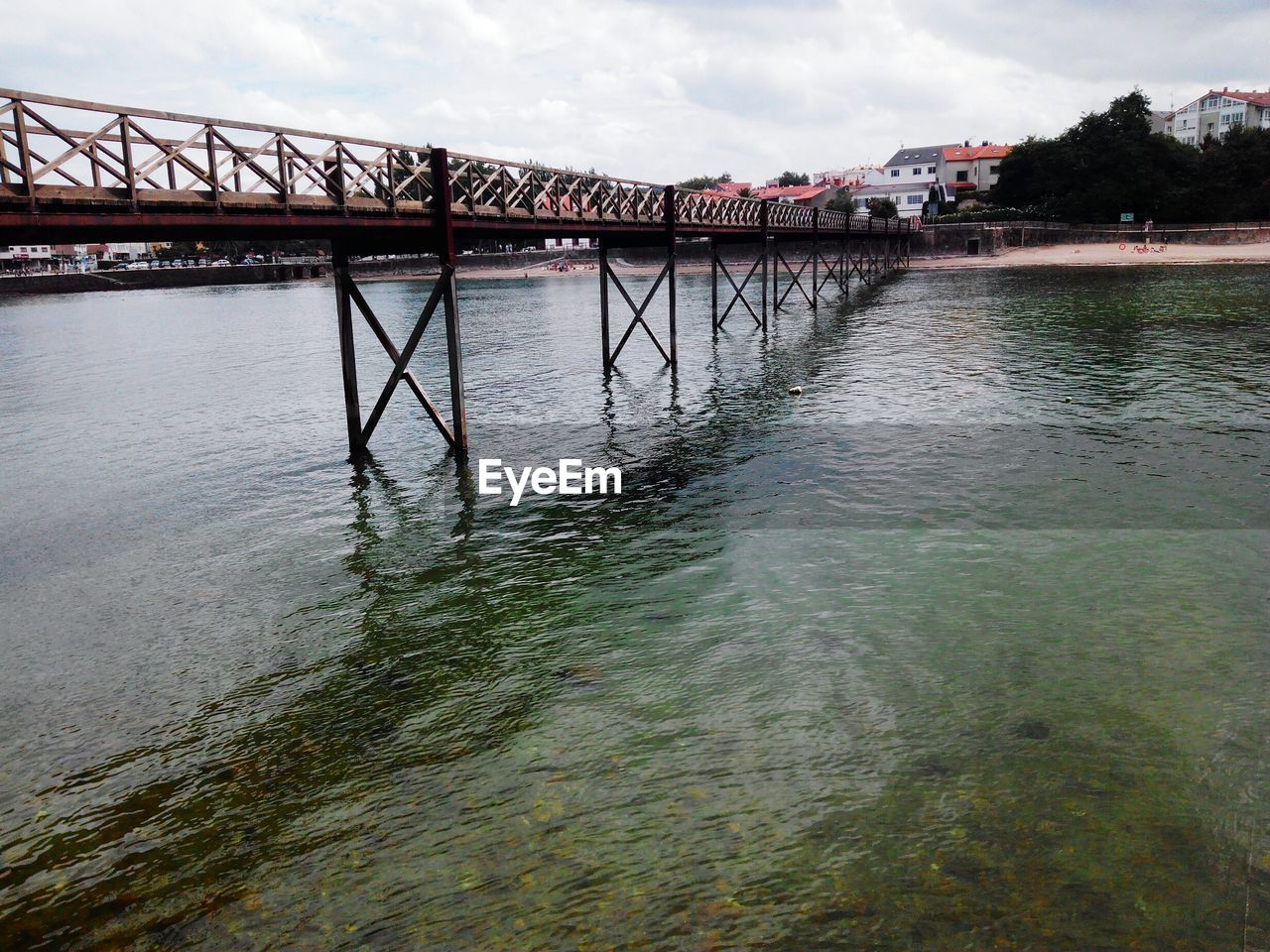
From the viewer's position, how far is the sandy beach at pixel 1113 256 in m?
87.1

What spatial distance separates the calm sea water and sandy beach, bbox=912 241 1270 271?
76772 mm

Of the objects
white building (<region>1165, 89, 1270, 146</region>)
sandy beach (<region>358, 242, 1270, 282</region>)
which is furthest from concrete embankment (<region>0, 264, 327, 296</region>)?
white building (<region>1165, 89, 1270, 146</region>)

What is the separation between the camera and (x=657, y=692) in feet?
31.7

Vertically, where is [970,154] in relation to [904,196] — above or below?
above

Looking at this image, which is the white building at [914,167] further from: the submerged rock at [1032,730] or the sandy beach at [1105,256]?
the submerged rock at [1032,730]

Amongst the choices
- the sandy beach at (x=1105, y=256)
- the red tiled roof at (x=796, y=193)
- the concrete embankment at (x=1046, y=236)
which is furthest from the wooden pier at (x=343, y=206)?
the red tiled roof at (x=796, y=193)

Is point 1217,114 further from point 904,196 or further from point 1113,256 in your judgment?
point 1113,256

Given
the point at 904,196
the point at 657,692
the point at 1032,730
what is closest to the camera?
the point at 1032,730

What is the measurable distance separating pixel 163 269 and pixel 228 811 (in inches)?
6093

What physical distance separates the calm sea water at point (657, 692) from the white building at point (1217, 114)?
14441 cm

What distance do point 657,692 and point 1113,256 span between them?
100478 millimetres

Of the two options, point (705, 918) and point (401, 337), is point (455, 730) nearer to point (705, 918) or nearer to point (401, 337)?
point (705, 918)

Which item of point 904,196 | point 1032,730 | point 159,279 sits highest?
point 904,196

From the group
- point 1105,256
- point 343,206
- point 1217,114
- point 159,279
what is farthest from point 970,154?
point 343,206
